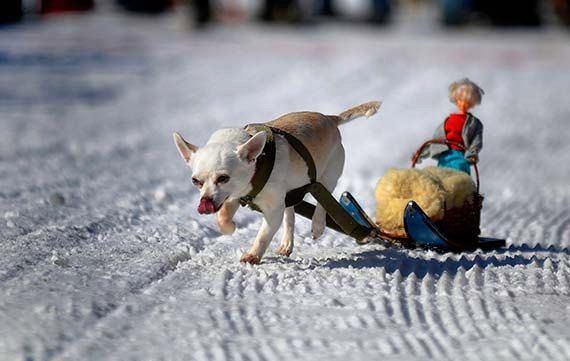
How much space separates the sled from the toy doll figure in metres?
0.07

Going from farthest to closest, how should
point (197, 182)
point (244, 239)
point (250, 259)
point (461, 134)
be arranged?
1. point (244, 239)
2. point (461, 134)
3. point (250, 259)
4. point (197, 182)

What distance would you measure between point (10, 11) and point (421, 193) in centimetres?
1999

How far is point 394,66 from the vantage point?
662 inches

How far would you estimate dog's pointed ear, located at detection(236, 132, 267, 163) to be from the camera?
488cm

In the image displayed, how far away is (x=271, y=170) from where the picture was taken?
200 inches

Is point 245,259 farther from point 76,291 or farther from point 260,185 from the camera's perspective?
point 76,291

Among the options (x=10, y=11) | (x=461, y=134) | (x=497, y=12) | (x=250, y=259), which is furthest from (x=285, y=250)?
(x=497, y=12)

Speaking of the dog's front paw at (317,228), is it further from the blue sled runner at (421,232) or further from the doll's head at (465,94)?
the doll's head at (465,94)

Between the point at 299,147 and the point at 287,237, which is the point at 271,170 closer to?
the point at 299,147

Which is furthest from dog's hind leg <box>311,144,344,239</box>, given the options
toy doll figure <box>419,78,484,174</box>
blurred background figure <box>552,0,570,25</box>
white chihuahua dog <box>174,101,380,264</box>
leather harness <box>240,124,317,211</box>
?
blurred background figure <box>552,0,570,25</box>

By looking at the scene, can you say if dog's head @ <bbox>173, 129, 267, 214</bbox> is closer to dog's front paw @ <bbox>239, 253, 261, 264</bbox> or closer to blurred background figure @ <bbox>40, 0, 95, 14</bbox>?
dog's front paw @ <bbox>239, 253, 261, 264</bbox>

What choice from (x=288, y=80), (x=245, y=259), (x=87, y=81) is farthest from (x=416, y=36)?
(x=245, y=259)

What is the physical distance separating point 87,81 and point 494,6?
12259 millimetres

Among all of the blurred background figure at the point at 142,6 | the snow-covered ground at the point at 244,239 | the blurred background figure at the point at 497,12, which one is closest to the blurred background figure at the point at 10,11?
the blurred background figure at the point at 142,6
